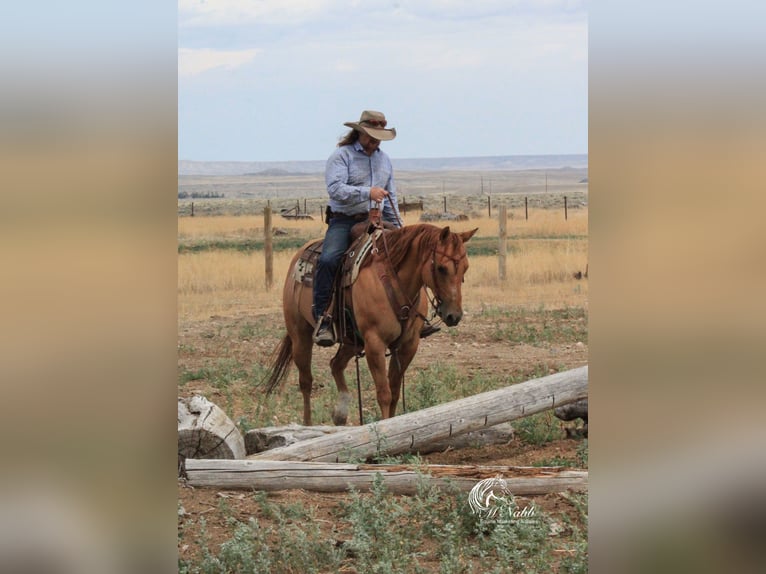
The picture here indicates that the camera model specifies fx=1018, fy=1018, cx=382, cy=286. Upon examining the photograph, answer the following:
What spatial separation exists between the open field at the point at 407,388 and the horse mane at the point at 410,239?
110 centimetres

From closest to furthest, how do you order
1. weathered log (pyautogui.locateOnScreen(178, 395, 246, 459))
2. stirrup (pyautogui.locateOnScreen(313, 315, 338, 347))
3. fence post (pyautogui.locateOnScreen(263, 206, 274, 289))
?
weathered log (pyautogui.locateOnScreen(178, 395, 246, 459)) < stirrup (pyautogui.locateOnScreen(313, 315, 338, 347)) < fence post (pyautogui.locateOnScreen(263, 206, 274, 289))

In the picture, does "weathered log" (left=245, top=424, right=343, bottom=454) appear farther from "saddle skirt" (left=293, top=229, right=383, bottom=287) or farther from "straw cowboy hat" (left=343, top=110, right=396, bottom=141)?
"straw cowboy hat" (left=343, top=110, right=396, bottom=141)

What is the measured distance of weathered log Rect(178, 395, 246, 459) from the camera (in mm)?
6488

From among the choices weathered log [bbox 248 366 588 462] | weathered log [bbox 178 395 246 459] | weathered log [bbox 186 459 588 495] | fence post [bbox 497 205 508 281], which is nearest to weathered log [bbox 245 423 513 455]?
weathered log [bbox 248 366 588 462]

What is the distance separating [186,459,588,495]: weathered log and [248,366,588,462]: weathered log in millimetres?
298

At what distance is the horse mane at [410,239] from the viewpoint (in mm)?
7527

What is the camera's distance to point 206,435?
21.3 ft

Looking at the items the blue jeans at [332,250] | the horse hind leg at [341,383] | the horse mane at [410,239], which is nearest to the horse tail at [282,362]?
the horse hind leg at [341,383]

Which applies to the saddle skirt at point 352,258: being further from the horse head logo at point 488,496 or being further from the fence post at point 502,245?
the fence post at point 502,245

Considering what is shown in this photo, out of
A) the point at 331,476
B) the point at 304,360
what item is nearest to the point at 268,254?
the point at 304,360

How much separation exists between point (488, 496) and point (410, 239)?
2.92 metres

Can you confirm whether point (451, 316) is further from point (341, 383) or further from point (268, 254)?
point (268, 254)
